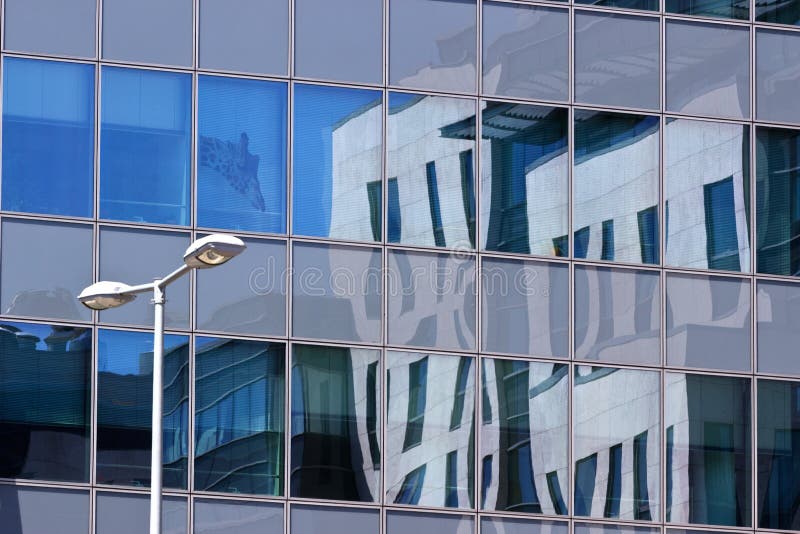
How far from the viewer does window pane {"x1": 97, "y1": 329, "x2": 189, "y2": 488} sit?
2430 centimetres

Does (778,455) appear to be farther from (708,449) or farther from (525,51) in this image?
(525,51)

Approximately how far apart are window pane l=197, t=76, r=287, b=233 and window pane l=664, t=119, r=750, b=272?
20.6 feet

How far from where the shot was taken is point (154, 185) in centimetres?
2516

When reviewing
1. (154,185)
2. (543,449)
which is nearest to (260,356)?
(154,185)

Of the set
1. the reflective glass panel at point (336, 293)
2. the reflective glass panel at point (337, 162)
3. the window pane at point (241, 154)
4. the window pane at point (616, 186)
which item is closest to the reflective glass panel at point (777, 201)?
the window pane at point (616, 186)

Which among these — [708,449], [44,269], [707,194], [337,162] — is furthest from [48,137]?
[708,449]

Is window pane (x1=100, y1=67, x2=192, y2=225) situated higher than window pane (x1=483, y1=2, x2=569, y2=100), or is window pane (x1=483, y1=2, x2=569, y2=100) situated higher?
window pane (x1=483, y1=2, x2=569, y2=100)

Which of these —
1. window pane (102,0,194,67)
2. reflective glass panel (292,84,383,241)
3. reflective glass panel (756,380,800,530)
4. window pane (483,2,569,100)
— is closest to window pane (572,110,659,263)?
window pane (483,2,569,100)

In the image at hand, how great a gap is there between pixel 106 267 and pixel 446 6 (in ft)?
22.3

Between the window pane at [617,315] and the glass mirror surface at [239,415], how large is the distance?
4772 mm

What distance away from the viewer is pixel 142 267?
81.5ft

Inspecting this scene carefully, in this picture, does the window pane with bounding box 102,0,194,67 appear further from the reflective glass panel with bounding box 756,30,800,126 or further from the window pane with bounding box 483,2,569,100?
the reflective glass panel with bounding box 756,30,800,126

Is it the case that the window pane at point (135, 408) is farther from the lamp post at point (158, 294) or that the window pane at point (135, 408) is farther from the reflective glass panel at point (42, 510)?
the lamp post at point (158, 294)

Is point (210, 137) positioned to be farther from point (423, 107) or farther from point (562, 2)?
point (562, 2)
